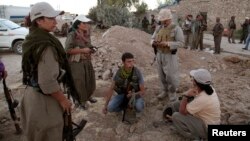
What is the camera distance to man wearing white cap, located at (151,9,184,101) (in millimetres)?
4832

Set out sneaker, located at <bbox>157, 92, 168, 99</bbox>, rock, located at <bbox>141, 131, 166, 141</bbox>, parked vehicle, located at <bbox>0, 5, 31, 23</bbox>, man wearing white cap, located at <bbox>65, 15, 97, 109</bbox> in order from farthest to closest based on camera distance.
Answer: parked vehicle, located at <bbox>0, 5, 31, 23</bbox> → sneaker, located at <bbox>157, 92, 168, 99</bbox> → man wearing white cap, located at <bbox>65, 15, 97, 109</bbox> → rock, located at <bbox>141, 131, 166, 141</bbox>

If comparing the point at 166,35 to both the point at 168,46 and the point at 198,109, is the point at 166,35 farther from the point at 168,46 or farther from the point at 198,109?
the point at 198,109

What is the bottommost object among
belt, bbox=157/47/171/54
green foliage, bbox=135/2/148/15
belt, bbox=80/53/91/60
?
belt, bbox=80/53/91/60

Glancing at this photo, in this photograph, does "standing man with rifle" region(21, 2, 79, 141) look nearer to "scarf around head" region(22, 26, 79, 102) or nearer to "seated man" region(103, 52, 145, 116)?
"scarf around head" region(22, 26, 79, 102)

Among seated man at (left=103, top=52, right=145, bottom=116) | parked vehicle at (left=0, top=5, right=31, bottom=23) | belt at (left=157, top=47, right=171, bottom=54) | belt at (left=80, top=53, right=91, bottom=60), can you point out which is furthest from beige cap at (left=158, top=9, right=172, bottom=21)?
parked vehicle at (left=0, top=5, right=31, bottom=23)

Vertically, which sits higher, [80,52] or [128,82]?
[80,52]

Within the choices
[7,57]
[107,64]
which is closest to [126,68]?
[107,64]

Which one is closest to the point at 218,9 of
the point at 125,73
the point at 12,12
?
the point at 12,12

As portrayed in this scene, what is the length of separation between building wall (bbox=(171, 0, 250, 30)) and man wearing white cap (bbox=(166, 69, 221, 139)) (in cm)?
1811

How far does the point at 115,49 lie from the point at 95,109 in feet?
13.3

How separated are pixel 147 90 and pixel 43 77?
13.0 ft

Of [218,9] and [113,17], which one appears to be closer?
[113,17]

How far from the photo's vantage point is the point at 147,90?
20.4ft

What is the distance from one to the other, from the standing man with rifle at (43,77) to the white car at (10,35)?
10579 mm
